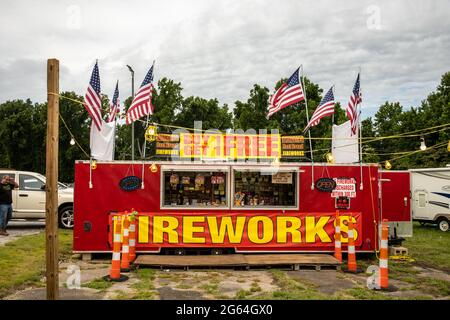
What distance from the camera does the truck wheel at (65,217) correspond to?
15.5 m


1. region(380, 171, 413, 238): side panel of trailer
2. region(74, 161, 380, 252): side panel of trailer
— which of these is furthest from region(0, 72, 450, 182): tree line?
region(380, 171, 413, 238): side panel of trailer

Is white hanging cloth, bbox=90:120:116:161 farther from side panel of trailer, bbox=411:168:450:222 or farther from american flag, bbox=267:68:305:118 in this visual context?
side panel of trailer, bbox=411:168:450:222

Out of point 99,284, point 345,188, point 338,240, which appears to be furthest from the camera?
point 345,188

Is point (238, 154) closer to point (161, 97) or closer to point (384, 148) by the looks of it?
point (161, 97)

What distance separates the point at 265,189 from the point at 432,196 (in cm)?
1124

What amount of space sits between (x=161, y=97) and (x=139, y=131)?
3.57 metres

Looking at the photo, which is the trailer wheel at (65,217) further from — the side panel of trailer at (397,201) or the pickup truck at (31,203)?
the side panel of trailer at (397,201)

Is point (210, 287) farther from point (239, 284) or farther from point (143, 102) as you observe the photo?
point (143, 102)

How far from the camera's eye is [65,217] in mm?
15586

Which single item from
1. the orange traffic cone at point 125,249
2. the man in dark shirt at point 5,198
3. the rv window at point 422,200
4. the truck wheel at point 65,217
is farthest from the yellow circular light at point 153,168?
the rv window at point 422,200

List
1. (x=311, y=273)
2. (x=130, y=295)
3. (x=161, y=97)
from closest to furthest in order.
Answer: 1. (x=130, y=295)
2. (x=311, y=273)
3. (x=161, y=97)

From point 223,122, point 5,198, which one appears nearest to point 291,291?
point 5,198

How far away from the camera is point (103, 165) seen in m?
11.4
